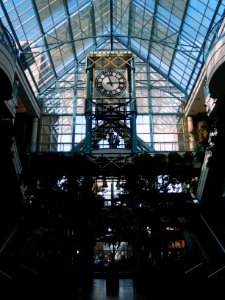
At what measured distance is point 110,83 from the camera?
83.1 feet

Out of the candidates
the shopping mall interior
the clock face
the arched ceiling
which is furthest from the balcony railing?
the arched ceiling

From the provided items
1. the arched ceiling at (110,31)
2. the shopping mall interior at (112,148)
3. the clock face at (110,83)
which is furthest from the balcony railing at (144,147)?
the arched ceiling at (110,31)

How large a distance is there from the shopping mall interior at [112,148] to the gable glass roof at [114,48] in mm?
128

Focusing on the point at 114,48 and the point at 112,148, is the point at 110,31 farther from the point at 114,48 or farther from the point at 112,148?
the point at 112,148

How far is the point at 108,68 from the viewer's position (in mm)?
26406

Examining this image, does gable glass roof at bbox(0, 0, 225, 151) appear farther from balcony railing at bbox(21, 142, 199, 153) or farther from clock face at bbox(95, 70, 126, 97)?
clock face at bbox(95, 70, 126, 97)

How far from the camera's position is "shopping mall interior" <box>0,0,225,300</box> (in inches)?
589

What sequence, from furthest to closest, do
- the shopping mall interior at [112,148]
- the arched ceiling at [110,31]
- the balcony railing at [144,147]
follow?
the balcony railing at [144,147], the arched ceiling at [110,31], the shopping mall interior at [112,148]

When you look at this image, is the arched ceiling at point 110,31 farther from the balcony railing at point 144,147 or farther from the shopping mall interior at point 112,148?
the balcony railing at point 144,147

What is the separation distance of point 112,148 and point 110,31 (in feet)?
56.8

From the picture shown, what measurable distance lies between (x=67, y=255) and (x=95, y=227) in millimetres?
5045

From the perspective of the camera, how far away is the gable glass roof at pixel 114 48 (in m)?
26.6

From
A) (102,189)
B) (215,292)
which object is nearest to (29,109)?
(102,189)

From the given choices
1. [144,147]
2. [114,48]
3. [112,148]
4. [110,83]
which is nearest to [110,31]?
[114,48]
